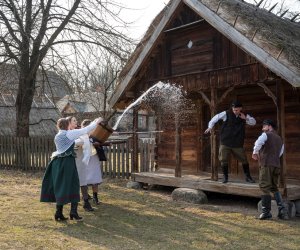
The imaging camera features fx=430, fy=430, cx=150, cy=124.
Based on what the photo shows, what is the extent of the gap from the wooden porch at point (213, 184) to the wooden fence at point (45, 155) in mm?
1572

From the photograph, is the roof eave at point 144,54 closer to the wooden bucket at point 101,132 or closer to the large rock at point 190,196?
the large rock at point 190,196

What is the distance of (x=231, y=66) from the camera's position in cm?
980

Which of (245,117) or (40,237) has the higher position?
(245,117)

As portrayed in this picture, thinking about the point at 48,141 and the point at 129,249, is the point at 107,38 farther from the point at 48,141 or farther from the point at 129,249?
the point at 129,249

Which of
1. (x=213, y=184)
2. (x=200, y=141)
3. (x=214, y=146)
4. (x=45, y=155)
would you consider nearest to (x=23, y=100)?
(x=45, y=155)

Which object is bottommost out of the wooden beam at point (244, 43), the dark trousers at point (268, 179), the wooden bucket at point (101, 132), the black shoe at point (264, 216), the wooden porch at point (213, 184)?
the black shoe at point (264, 216)

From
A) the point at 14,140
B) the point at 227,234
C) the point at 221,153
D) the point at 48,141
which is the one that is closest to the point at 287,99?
the point at 221,153

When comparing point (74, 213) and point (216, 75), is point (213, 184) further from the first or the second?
point (74, 213)

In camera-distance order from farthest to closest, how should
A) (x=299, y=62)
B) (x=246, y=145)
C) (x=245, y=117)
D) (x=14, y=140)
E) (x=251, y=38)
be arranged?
(x=14, y=140)
(x=246, y=145)
(x=245, y=117)
(x=251, y=38)
(x=299, y=62)

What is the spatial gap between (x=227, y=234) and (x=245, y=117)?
3326 millimetres

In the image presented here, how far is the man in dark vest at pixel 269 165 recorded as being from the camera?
805 cm

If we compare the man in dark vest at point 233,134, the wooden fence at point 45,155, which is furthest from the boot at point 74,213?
the wooden fence at point 45,155

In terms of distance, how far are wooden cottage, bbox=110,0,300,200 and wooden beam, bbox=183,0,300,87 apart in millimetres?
19

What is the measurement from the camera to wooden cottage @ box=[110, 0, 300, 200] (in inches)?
346
